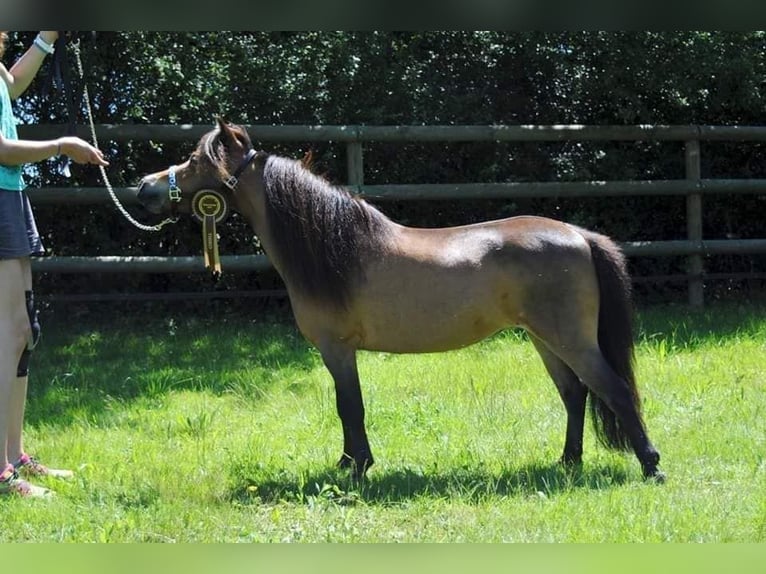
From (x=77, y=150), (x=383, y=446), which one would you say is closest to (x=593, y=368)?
(x=383, y=446)

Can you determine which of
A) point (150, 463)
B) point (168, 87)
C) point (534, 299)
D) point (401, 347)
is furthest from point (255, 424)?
point (168, 87)

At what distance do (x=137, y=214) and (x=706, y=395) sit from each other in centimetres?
610

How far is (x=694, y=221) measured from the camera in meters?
9.94

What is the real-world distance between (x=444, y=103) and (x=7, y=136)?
6727 mm

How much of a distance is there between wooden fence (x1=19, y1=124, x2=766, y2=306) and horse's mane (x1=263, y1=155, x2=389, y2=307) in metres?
3.68

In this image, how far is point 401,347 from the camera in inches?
192

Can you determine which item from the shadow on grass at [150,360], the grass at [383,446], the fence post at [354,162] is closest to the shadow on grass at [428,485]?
the grass at [383,446]

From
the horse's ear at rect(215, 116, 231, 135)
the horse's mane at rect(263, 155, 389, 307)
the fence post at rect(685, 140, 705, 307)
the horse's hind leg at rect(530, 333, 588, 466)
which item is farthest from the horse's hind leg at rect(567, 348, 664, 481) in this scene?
the fence post at rect(685, 140, 705, 307)

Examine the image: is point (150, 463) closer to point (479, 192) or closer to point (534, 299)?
point (534, 299)

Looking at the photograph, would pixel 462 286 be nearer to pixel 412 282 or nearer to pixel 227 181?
pixel 412 282

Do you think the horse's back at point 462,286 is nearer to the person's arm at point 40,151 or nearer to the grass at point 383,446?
the grass at point 383,446

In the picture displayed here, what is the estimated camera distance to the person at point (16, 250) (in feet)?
14.6

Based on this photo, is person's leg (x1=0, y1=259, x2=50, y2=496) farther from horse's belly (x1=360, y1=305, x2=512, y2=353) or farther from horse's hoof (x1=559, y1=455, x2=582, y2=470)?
horse's hoof (x1=559, y1=455, x2=582, y2=470)

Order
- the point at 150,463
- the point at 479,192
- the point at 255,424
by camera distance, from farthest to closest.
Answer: the point at 479,192, the point at 255,424, the point at 150,463
